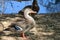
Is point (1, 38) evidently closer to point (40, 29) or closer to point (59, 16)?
point (40, 29)

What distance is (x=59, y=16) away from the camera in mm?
4520

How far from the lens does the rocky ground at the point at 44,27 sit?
11.8 feet

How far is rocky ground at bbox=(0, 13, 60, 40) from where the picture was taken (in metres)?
3.60

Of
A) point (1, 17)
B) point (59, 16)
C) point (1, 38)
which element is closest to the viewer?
point (1, 38)

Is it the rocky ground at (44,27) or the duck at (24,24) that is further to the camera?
the rocky ground at (44,27)

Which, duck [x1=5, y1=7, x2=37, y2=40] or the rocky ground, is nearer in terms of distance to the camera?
duck [x1=5, y1=7, x2=37, y2=40]

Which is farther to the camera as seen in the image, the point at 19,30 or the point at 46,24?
the point at 46,24

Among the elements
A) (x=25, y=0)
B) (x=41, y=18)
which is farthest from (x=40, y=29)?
(x=25, y=0)

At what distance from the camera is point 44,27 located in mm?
4059

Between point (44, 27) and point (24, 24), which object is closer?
point (24, 24)

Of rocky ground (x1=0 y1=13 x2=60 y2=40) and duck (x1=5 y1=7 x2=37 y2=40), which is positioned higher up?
duck (x1=5 y1=7 x2=37 y2=40)

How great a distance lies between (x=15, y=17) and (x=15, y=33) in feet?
2.11

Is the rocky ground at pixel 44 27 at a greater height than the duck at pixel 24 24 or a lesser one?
lesser

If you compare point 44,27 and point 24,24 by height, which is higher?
point 24,24
